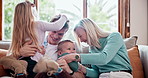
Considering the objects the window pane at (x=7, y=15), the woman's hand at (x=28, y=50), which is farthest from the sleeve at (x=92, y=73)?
the window pane at (x=7, y=15)

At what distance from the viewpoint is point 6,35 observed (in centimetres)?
394

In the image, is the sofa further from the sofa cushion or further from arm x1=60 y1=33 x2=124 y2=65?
arm x1=60 y1=33 x2=124 y2=65

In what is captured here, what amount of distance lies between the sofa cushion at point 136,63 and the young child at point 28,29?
815 millimetres

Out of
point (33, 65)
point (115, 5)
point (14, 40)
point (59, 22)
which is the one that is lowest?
point (33, 65)

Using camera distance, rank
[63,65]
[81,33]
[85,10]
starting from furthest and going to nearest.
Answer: [85,10], [81,33], [63,65]

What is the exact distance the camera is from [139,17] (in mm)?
3449

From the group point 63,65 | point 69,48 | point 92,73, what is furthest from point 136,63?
point 63,65

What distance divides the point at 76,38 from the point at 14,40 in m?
0.56

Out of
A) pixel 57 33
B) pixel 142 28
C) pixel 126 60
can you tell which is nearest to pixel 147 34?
pixel 142 28

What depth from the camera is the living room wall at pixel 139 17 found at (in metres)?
3.43

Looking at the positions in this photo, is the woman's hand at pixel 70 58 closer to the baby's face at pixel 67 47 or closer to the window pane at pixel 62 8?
the baby's face at pixel 67 47

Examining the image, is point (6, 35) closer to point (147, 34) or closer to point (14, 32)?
point (14, 32)

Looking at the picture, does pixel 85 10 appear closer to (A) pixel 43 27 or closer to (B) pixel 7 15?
(B) pixel 7 15

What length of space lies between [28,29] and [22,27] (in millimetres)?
56
